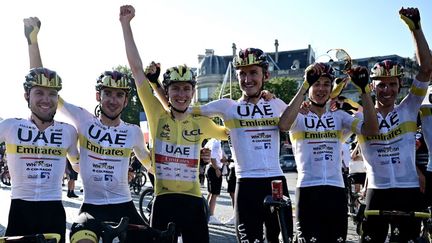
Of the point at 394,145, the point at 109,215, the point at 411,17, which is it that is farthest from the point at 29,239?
the point at 411,17

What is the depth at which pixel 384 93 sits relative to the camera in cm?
523

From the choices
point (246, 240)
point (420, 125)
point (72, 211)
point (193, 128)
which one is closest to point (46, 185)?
point (193, 128)

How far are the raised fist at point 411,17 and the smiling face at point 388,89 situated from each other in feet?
1.95

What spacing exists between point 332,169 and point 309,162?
256 mm

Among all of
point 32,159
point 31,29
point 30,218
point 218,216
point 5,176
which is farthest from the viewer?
point 5,176

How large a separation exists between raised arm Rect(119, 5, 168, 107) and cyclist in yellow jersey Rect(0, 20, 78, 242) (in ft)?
2.91

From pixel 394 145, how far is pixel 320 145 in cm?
84

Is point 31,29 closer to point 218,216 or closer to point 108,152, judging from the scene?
point 108,152

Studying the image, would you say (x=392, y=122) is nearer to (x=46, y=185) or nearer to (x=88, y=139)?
(x=88, y=139)

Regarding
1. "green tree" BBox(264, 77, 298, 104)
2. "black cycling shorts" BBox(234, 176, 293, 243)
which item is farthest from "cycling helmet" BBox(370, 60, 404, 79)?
"green tree" BBox(264, 77, 298, 104)

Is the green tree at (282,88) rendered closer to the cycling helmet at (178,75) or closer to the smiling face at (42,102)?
the cycling helmet at (178,75)

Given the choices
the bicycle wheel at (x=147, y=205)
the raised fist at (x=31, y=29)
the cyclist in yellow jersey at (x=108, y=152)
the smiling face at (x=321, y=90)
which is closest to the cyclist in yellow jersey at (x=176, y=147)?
the cyclist in yellow jersey at (x=108, y=152)

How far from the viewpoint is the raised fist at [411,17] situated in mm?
5051

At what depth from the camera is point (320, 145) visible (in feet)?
16.6
